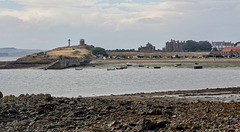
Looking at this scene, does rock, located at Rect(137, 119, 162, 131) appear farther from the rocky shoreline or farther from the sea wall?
the sea wall

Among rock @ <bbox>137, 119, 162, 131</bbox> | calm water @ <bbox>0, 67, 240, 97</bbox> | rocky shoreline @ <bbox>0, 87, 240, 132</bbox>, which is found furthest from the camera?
calm water @ <bbox>0, 67, 240, 97</bbox>

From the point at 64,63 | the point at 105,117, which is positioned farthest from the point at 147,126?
the point at 64,63

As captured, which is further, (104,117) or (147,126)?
(104,117)

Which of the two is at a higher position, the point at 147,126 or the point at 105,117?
the point at 147,126

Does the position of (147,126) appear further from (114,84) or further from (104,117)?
(114,84)

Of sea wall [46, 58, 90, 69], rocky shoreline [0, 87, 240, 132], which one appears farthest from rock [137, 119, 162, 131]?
sea wall [46, 58, 90, 69]

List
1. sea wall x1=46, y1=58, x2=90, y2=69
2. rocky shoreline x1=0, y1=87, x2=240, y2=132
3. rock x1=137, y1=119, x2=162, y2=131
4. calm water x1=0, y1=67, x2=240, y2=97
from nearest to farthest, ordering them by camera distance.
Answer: rock x1=137, y1=119, x2=162, y2=131 → rocky shoreline x1=0, y1=87, x2=240, y2=132 → calm water x1=0, y1=67, x2=240, y2=97 → sea wall x1=46, y1=58, x2=90, y2=69

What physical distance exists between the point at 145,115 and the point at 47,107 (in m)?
7.04

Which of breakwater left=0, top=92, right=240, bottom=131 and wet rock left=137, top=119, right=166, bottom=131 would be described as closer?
wet rock left=137, top=119, right=166, bottom=131

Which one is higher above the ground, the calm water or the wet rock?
the wet rock

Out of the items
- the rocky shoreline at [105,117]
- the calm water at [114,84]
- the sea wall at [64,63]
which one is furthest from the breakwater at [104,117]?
the sea wall at [64,63]

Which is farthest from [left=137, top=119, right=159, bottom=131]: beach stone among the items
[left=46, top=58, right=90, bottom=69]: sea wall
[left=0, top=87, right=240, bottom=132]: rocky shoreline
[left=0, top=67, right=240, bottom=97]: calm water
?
[left=46, top=58, right=90, bottom=69]: sea wall

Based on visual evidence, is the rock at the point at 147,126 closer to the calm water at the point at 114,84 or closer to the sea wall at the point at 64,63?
the calm water at the point at 114,84

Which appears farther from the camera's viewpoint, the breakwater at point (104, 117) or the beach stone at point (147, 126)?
the breakwater at point (104, 117)
